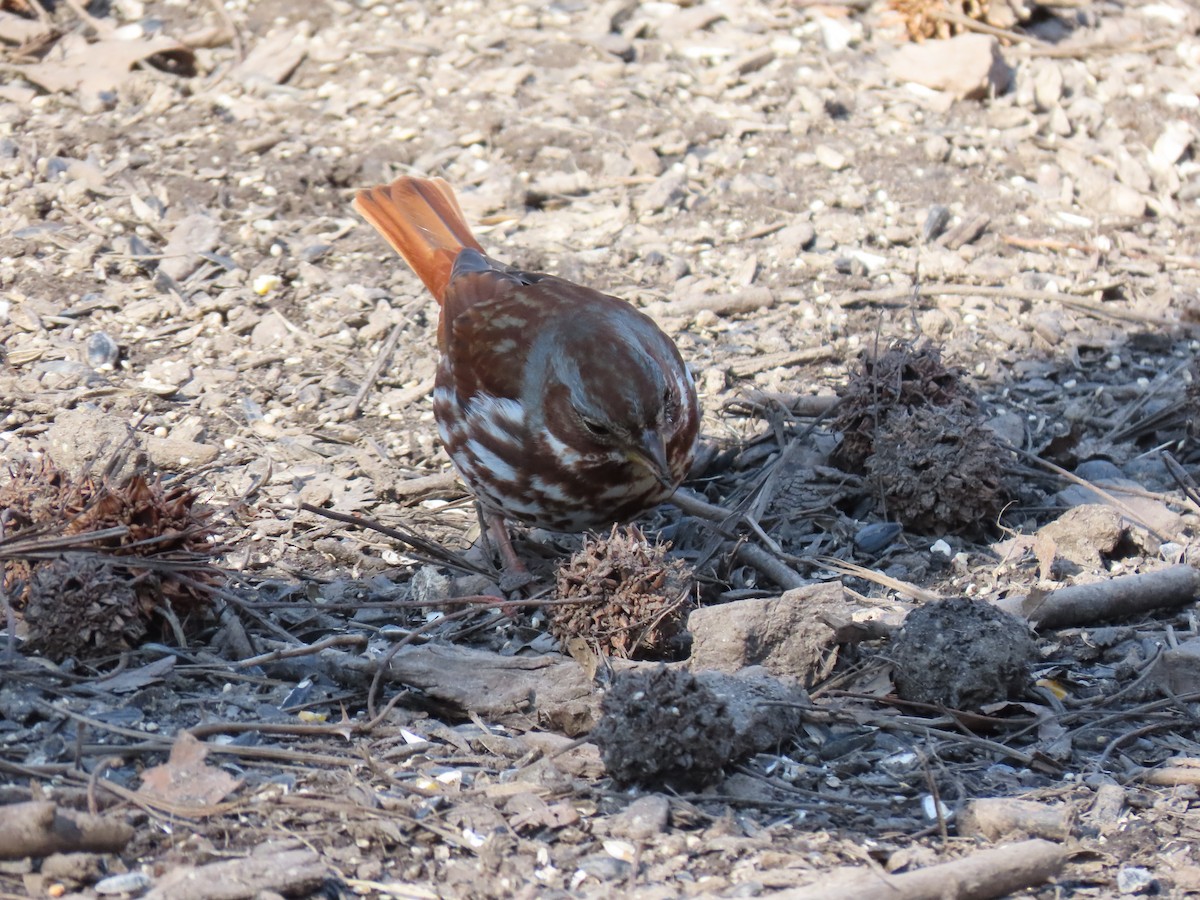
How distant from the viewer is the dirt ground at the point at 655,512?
3235mm

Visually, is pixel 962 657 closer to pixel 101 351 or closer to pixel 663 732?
pixel 663 732

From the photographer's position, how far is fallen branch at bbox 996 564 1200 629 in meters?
4.20

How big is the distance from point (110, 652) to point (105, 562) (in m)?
0.26

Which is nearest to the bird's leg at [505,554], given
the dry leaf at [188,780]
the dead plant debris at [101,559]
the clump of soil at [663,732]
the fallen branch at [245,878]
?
the dead plant debris at [101,559]

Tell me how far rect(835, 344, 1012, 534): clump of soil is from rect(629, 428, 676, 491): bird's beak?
1027 millimetres

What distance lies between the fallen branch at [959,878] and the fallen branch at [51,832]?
4.62 feet

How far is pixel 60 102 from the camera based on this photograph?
7699 millimetres

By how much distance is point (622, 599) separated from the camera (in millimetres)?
4027

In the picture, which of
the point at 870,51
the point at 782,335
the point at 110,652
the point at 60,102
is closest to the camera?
the point at 110,652

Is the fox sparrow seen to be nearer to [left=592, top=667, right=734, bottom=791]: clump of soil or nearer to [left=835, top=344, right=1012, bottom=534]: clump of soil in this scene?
[left=835, top=344, right=1012, bottom=534]: clump of soil

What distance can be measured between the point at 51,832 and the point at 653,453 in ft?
6.90

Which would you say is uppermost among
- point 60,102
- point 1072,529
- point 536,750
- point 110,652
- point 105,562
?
point 60,102

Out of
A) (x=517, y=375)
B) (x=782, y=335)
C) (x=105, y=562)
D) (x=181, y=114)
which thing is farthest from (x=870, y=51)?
(x=105, y=562)

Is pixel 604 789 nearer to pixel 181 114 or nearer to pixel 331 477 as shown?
pixel 331 477
